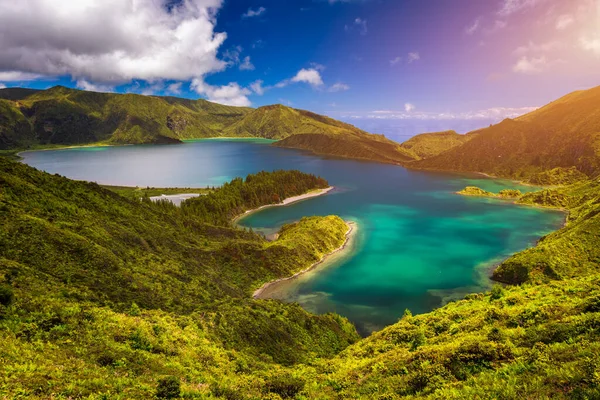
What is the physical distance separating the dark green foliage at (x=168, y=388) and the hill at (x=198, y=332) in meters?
0.09

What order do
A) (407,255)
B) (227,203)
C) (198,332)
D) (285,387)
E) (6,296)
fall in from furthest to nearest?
(227,203) < (407,255) < (198,332) < (285,387) < (6,296)

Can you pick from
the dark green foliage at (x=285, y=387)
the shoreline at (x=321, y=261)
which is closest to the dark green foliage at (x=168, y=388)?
the dark green foliage at (x=285, y=387)

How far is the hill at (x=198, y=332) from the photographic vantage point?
21.9 m

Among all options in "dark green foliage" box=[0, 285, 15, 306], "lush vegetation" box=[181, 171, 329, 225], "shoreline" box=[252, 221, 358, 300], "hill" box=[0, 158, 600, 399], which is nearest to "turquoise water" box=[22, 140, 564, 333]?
"shoreline" box=[252, 221, 358, 300]

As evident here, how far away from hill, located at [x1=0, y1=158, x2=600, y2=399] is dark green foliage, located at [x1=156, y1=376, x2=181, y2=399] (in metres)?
0.09

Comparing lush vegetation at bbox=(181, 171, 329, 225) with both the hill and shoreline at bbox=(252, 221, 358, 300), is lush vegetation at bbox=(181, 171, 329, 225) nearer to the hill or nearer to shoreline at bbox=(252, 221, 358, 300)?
shoreline at bbox=(252, 221, 358, 300)

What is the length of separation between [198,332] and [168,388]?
61.4 ft

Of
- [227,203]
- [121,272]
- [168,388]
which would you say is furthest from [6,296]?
[227,203]

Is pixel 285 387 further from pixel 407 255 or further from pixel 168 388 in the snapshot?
pixel 407 255

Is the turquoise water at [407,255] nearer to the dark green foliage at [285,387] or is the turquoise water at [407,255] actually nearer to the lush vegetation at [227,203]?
the lush vegetation at [227,203]

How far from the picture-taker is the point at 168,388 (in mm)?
23672

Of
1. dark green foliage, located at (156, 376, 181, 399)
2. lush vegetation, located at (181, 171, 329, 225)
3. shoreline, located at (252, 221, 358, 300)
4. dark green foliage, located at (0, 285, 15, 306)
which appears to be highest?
dark green foliage, located at (0, 285, 15, 306)

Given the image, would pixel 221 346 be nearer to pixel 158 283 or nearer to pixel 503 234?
pixel 158 283

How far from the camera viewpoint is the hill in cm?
2189
